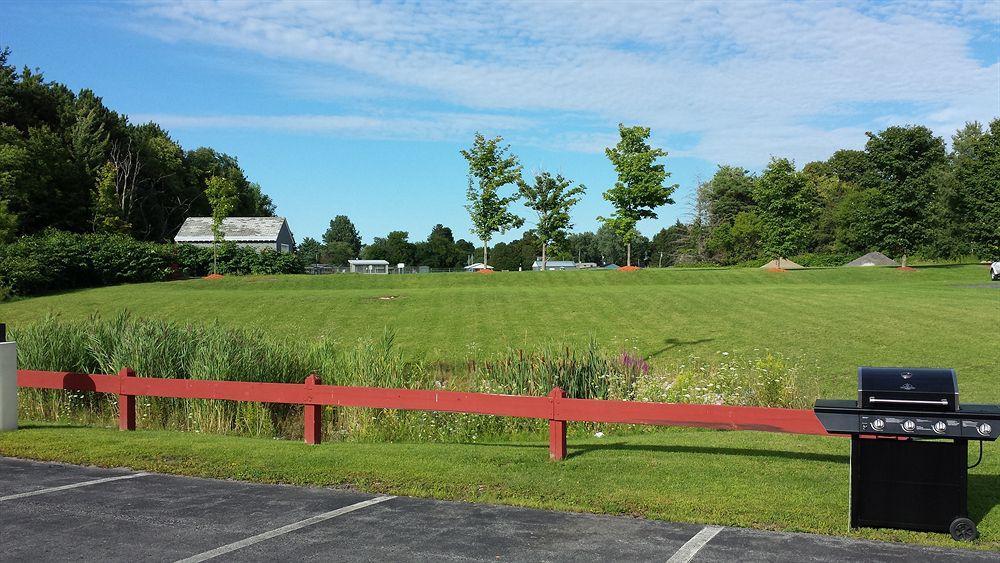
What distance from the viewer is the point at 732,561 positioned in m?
5.72

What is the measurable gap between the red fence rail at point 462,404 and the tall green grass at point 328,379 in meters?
1.55

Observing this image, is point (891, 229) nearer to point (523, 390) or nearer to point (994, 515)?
point (523, 390)

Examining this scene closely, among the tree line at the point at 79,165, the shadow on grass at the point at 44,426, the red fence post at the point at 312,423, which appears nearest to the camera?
the red fence post at the point at 312,423

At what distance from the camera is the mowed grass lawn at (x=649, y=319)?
19344 millimetres

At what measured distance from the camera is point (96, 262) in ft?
142

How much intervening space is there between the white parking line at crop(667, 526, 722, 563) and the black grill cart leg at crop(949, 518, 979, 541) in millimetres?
1927

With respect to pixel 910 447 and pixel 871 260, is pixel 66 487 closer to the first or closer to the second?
pixel 910 447

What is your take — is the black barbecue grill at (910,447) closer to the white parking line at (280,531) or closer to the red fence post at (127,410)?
the white parking line at (280,531)

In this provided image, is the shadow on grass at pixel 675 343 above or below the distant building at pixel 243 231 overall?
below

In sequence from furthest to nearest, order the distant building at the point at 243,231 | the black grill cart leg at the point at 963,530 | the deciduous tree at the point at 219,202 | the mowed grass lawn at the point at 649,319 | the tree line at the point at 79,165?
the distant building at the point at 243,231
the tree line at the point at 79,165
the deciduous tree at the point at 219,202
the mowed grass lawn at the point at 649,319
the black grill cart leg at the point at 963,530

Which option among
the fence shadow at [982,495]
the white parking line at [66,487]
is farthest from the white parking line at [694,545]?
the white parking line at [66,487]

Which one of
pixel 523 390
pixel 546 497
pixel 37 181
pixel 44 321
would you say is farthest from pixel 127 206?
pixel 546 497

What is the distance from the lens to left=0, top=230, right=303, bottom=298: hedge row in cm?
3816

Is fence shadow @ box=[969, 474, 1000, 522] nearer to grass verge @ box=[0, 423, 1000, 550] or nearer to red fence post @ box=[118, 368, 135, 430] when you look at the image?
grass verge @ box=[0, 423, 1000, 550]
